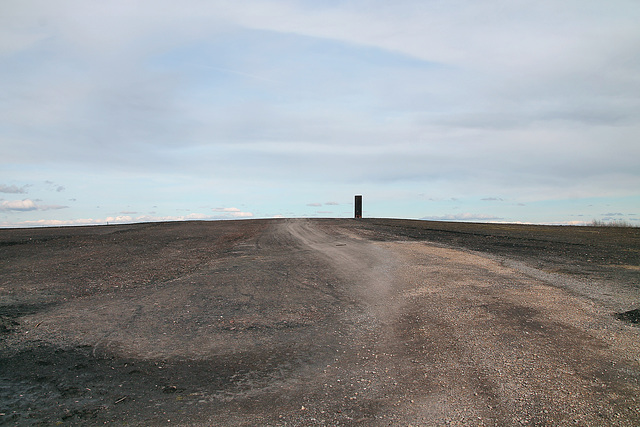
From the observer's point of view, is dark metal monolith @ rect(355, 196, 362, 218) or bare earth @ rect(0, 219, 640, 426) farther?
dark metal monolith @ rect(355, 196, 362, 218)

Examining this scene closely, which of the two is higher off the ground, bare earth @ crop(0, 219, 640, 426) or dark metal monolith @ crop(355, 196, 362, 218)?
dark metal monolith @ crop(355, 196, 362, 218)

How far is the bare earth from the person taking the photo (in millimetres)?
3898

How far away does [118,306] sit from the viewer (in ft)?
24.0

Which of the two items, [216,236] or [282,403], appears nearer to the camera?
[282,403]

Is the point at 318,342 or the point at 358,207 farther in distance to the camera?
the point at 358,207

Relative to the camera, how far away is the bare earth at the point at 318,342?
390cm

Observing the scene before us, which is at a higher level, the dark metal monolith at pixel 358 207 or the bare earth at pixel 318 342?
the dark metal monolith at pixel 358 207

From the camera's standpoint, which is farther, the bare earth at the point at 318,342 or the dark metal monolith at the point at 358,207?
the dark metal monolith at the point at 358,207

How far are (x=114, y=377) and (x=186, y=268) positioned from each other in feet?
19.4

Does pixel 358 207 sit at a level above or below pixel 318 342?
above

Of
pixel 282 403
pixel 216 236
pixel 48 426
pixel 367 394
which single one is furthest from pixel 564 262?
pixel 216 236

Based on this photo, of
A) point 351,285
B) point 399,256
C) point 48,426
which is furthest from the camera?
point 399,256

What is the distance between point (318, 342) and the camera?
575 centimetres

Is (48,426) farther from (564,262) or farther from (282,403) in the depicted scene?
(564,262)
